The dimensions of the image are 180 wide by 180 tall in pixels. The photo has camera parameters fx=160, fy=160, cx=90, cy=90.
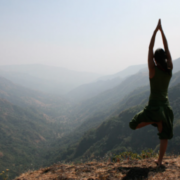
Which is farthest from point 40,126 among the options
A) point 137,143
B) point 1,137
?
point 137,143

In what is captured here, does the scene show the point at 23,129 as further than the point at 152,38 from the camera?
Yes

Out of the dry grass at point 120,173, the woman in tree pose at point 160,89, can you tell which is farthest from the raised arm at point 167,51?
the dry grass at point 120,173

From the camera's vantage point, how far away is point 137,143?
8100 cm

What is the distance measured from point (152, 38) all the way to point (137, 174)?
2894 mm

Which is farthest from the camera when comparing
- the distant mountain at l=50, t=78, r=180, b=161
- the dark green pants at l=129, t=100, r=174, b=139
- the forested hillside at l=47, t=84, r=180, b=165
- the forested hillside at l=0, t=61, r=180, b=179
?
the forested hillside at l=0, t=61, r=180, b=179

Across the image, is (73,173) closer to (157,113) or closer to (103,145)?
(157,113)

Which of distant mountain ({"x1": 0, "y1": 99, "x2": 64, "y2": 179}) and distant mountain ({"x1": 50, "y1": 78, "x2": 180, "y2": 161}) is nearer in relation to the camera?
distant mountain ({"x1": 50, "y1": 78, "x2": 180, "y2": 161})

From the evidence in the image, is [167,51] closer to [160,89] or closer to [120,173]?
[160,89]

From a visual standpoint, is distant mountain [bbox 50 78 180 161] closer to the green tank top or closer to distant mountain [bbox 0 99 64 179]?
distant mountain [bbox 0 99 64 179]

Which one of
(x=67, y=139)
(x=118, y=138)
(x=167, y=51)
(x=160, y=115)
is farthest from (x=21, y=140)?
(x=167, y=51)

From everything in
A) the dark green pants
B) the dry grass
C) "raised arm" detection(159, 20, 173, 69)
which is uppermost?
"raised arm" detection(159, 20, 173, 69)

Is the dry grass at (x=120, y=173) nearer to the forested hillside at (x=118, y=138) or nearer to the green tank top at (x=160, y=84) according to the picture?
the green tank top at (x=160, y=84)

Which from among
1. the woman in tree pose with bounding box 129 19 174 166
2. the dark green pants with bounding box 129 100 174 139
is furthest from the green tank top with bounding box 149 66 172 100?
the dark green pants with bounding box 129 100 174 139

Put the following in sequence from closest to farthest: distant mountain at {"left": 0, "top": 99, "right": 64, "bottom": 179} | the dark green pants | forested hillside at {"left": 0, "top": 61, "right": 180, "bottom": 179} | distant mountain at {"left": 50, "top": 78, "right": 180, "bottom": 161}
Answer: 1. the dark green pants
2. distant mountain at {"left": 50, "top": 78, "right": 180, "bottom": 161}
3. forested hillside at {"left": 0, "top": 61, "right": 180, "bottom": 179}
4. distant mountain at {"left": 0, "top": 99, "right": 64, "bottom": 179}
